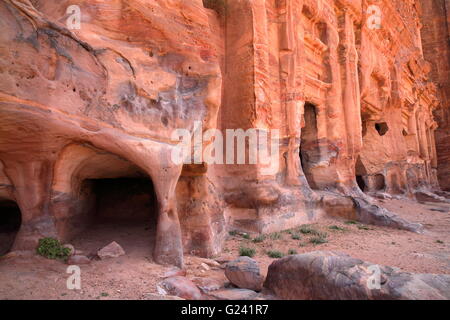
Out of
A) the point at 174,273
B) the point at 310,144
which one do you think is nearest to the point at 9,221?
the point at 174,273

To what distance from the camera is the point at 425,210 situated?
33.7 ft

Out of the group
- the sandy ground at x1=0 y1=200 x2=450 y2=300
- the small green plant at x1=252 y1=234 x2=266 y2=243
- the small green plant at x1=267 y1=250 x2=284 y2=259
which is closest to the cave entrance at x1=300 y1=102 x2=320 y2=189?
the sandy ground at x1=0 y1=200 x2=450 y2=300

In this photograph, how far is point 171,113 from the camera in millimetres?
4129

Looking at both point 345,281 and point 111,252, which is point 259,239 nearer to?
point 111,252

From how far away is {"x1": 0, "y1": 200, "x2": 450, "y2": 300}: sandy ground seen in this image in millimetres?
2660

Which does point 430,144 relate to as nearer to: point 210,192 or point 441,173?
point 441,173

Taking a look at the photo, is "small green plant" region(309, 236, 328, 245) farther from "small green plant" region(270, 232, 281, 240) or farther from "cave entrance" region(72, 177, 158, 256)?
"cave entrance" region(72, 177, 158, 256)

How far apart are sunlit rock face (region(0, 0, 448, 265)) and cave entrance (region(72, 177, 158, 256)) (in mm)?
A: 35

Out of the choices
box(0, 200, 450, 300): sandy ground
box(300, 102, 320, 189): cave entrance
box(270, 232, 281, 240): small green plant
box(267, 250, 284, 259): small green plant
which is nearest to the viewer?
box(0, 200, 450, 300): sandy ground

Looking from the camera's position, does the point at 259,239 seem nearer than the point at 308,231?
Yes

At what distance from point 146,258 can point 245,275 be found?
1.35m

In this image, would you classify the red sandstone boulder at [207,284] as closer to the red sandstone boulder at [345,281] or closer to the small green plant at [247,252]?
the red sandstone boulder at [345,281]

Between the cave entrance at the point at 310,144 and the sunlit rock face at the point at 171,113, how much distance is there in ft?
0.11

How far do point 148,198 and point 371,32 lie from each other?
38.2 ft
